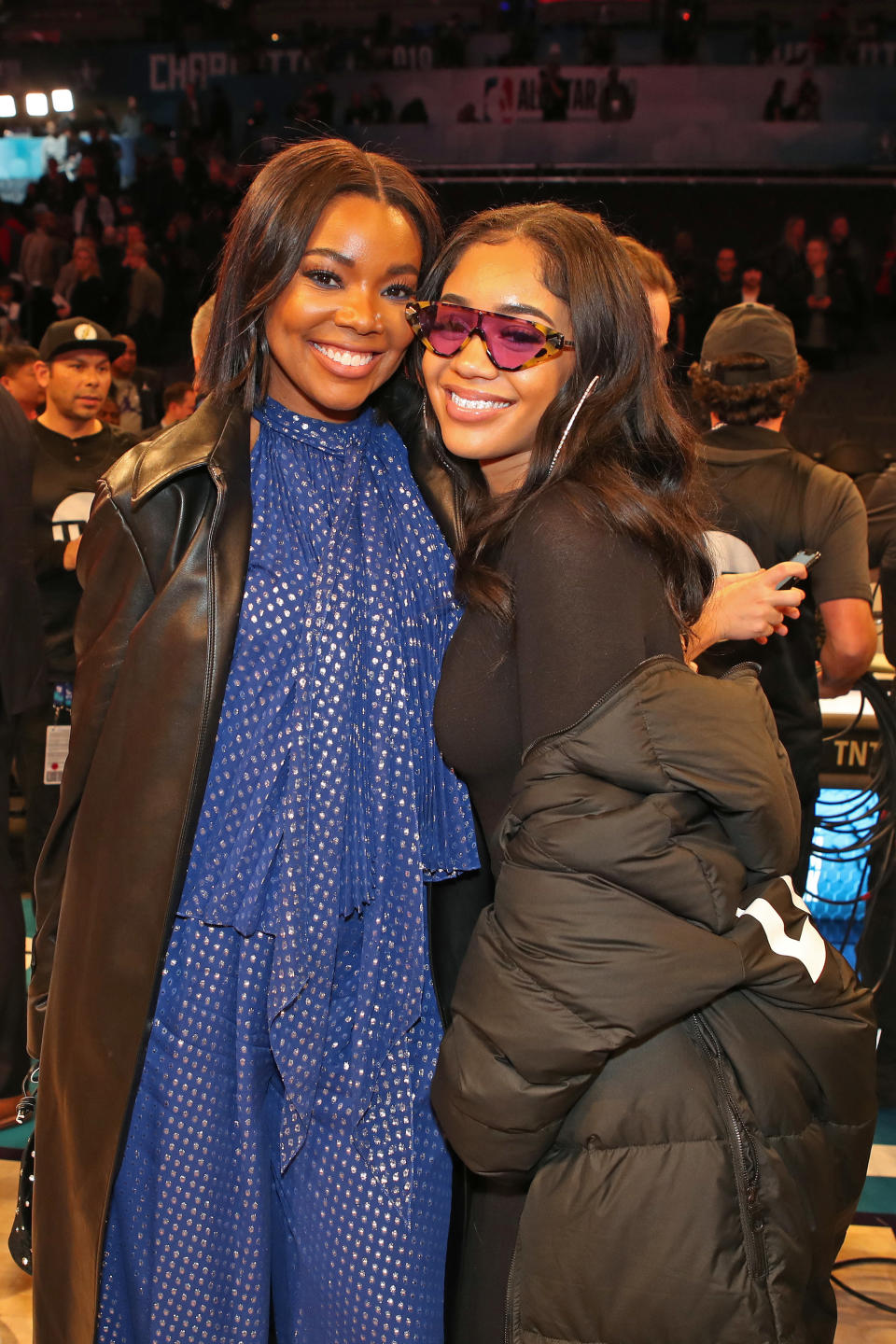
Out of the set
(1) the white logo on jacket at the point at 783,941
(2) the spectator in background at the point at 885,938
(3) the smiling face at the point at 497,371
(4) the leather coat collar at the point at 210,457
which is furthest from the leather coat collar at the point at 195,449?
(2) the spectator in background at the point at 885,938

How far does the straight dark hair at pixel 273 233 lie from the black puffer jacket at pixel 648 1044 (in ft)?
2.57

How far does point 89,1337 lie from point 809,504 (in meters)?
2.22

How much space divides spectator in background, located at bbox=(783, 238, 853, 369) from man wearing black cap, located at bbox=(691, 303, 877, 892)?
9.71 meters

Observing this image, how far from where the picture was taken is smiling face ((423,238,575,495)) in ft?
5.48

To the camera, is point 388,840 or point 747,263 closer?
point 388,840

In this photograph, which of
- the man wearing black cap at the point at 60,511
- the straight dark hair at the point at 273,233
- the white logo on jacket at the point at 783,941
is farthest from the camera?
the man wearing black cap at the point at 60,511

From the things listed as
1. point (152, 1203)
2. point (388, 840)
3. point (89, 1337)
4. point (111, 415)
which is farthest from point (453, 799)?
point (111, 415)

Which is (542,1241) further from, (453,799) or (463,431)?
(463,431)

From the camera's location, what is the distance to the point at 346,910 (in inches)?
68.9

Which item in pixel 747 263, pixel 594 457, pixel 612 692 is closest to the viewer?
pixel 612 692

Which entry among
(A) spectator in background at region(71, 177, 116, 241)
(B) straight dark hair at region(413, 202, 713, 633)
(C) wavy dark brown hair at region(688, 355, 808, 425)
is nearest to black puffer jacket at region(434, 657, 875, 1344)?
(B) straight dark hair at region(413, 202, 713, 633)

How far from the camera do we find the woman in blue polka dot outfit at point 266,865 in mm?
1699

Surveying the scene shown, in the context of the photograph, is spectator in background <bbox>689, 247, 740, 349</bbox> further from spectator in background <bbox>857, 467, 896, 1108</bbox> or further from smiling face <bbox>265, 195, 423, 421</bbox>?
smiling face <bbox>265, 195, 423, 421</bbox>

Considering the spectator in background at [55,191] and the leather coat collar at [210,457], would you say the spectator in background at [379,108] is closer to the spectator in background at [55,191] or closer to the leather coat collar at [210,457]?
the spectator in background at [55,191]
